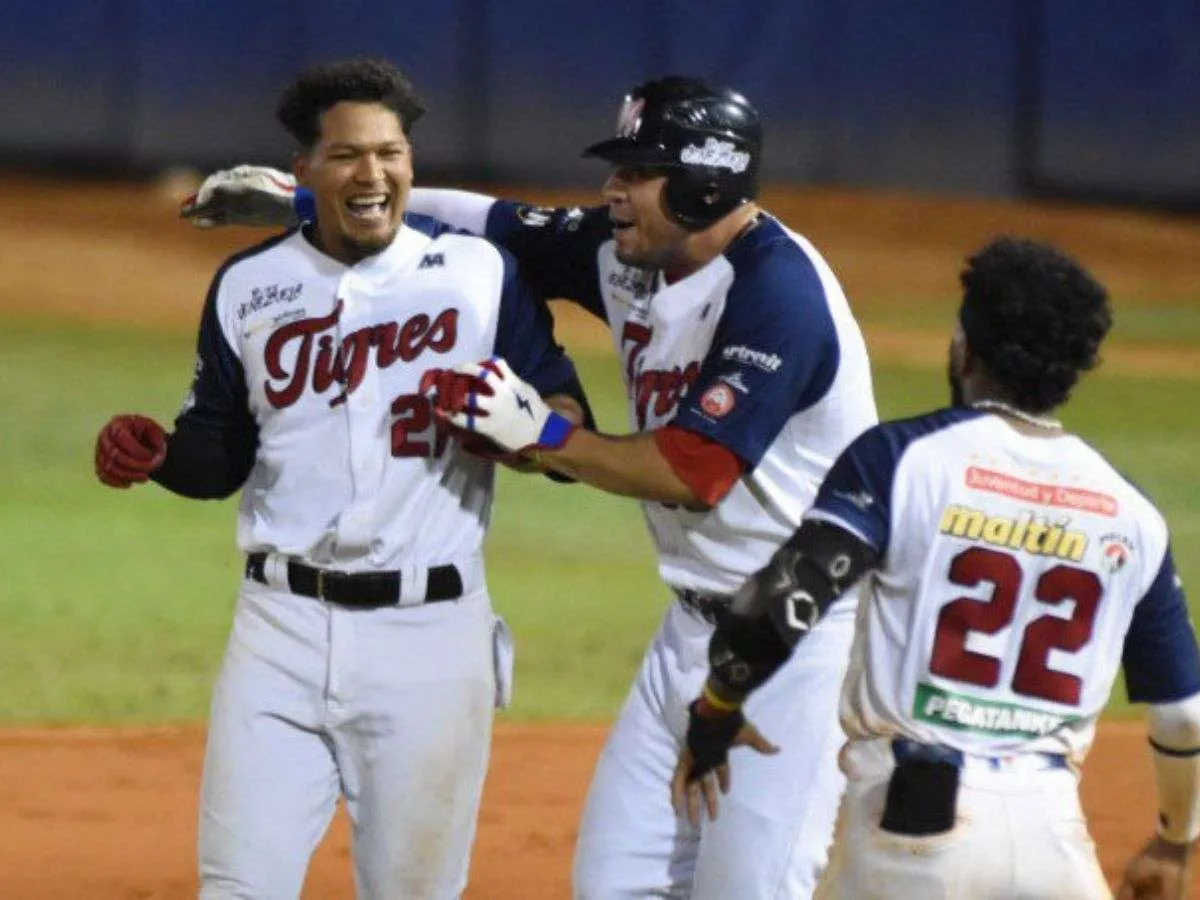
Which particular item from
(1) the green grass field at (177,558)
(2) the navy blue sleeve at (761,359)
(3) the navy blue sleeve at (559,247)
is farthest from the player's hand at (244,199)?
(1) the green grass field at (177,558)

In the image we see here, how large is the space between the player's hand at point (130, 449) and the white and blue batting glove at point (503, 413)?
27.8 inches

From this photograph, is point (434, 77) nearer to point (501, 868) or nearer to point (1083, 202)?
point (1083, 202)

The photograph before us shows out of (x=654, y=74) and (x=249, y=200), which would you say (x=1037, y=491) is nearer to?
(x=249, y=200)

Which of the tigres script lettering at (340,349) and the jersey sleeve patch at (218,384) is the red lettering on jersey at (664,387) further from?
the jersey sleeve patch at (218,384)

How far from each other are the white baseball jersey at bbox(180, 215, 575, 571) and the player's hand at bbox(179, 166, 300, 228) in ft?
1.31

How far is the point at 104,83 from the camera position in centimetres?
2094

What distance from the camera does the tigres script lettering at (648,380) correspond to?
498 cm

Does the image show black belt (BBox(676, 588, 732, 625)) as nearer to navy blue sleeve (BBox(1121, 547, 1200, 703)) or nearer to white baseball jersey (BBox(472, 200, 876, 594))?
white baseball jersey (BBox(472, 200, 876, 594))

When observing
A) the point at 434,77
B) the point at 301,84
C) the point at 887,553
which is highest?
the point at 301,84

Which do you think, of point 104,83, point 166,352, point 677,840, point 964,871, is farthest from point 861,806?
point 104,83

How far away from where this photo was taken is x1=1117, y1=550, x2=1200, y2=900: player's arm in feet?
13.3

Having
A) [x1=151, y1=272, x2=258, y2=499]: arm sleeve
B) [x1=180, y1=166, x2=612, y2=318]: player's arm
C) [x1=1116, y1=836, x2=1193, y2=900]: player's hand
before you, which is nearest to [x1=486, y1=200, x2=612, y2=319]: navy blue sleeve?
[x1=180, y1=166, x2=612, y2=318]: player's arm

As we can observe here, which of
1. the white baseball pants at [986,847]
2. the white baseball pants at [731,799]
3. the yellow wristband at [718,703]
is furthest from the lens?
the white baseball pants at [731,799]

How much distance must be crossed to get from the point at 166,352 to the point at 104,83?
5315 mm
